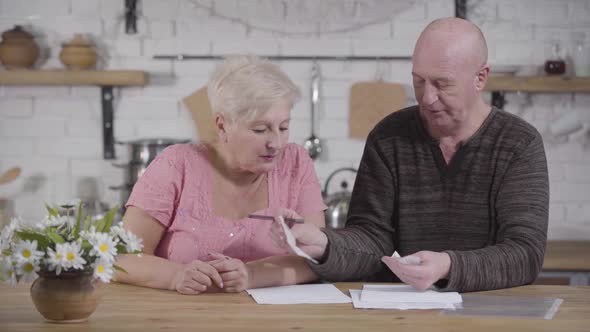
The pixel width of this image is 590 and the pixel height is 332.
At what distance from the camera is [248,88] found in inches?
94.5

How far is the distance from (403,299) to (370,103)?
6.70 ft

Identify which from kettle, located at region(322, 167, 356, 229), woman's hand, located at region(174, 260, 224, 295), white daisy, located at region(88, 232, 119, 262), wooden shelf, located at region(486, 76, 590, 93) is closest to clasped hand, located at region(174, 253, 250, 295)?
woman's hand, located at region(174, 260, 224, 295)

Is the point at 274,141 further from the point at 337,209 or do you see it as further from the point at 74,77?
the point at 74,77

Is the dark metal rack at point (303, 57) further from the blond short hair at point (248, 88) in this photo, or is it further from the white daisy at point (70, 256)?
the white daisy at point (70, 256)

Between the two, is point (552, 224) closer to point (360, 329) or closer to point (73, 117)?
point (73, 117)

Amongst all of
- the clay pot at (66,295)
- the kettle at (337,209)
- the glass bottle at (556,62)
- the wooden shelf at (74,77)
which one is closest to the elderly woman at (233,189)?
the clay pot at (66,295)

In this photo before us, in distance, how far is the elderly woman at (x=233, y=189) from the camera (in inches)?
94.0

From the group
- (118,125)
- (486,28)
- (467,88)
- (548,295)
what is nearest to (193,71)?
(118,125)

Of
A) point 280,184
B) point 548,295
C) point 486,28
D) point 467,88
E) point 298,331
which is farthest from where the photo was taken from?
point 486,28

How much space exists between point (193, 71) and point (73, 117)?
22.1 inches

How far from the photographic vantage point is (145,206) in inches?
95.7

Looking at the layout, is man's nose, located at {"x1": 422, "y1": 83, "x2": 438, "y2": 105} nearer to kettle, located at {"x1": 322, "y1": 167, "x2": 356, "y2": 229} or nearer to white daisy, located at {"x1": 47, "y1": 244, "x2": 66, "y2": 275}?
white daisy, located at {"x1": 47, "y1": 244, "x2": 66, "y2": 275}

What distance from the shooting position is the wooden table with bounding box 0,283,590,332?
1867mm

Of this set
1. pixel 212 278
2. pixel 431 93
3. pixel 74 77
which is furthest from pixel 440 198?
pixel 74 77
